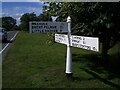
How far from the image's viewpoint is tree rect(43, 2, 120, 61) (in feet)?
30.6

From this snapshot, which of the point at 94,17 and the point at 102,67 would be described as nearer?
the point at 94,17

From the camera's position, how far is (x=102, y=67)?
10.6 meters

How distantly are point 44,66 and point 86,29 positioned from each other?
185 centimetres

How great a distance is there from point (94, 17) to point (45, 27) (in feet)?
5.88

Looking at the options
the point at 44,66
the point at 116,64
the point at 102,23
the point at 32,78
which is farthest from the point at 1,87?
the point at 116,64

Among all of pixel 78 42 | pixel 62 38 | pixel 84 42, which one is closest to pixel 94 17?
pixel 62 38

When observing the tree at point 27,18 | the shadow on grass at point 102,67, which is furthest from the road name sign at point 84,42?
the tree at point 27,18

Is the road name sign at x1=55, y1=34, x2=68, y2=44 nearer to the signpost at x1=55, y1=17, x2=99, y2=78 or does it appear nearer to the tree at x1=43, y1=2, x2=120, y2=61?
the signpost at x1=55, y1=17, x2=99, y2=78

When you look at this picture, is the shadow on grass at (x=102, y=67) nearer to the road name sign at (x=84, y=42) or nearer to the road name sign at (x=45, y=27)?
the road name sign at (x=84, y=42)

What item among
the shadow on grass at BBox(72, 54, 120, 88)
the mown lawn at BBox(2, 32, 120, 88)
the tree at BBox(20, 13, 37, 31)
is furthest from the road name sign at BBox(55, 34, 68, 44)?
the tree at BBox(20, 13, 37, 31)

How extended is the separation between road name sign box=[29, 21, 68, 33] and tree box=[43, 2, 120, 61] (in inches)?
44.2

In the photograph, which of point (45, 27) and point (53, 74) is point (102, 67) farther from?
point (45, 27)

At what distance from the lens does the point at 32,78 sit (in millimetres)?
8734

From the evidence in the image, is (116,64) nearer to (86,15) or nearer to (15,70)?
(86,15)
